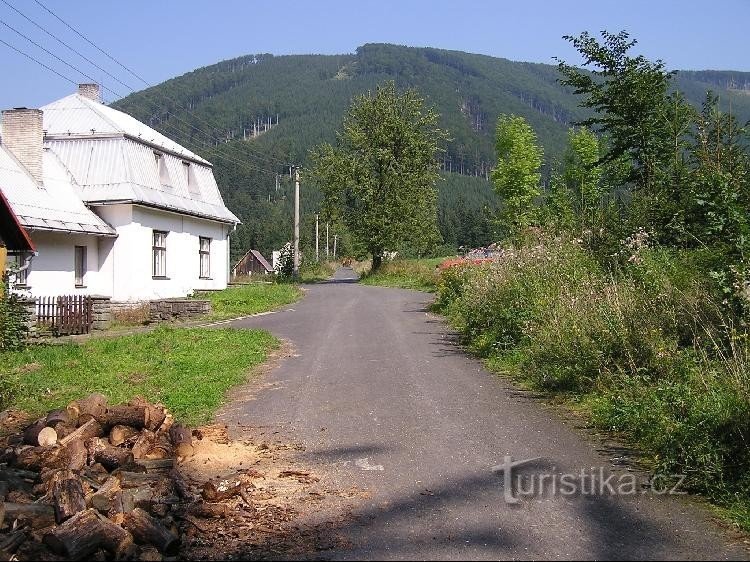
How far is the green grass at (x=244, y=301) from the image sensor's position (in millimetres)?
22953

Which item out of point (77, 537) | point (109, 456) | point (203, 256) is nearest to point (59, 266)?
point (203, 256)

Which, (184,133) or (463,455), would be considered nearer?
(463,455)

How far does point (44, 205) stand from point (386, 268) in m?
29.5

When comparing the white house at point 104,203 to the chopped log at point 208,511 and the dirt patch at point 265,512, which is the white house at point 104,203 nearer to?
the dirt patch at point 265,512

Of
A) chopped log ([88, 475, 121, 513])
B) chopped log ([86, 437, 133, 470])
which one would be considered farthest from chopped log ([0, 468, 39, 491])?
chopped log ([88, 475, 121, 513])

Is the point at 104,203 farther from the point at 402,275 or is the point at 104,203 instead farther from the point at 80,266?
the point at 402,275

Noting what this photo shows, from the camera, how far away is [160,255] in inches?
971

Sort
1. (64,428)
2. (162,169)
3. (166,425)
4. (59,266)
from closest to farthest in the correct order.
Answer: (64,428), (166,425), (59,266), (162,169)

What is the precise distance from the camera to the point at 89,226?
69.1 ft

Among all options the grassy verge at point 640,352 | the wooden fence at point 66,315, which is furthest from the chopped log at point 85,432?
the wooden fence at point 66,315

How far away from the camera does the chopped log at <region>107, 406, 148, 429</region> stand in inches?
279

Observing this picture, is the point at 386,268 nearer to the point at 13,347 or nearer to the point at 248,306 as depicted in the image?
the point at 248,306

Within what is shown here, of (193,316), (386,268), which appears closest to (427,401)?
(193,316)

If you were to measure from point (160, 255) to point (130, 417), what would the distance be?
18441 millimetres
